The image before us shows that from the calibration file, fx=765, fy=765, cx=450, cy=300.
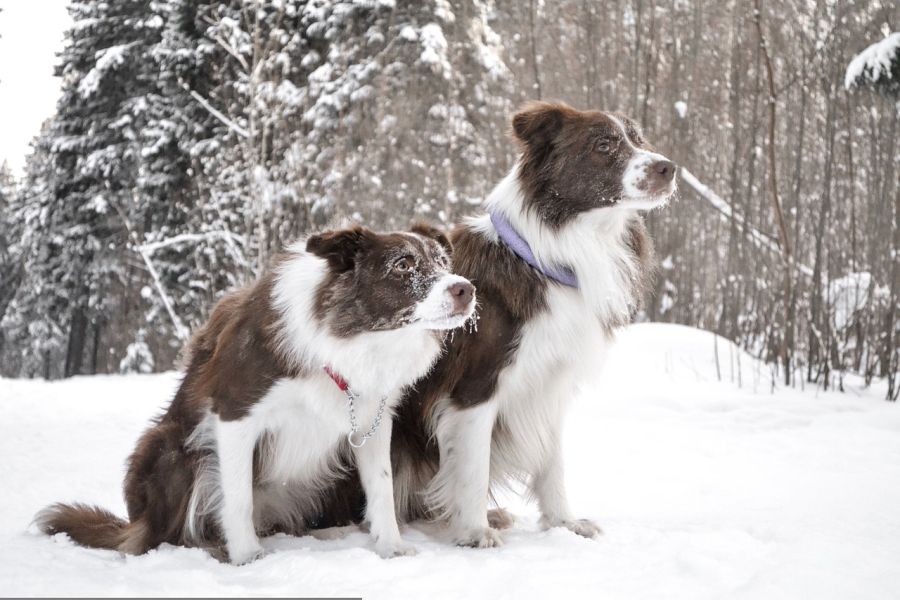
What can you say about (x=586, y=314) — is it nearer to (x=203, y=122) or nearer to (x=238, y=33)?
Result: (x=238, y=33)

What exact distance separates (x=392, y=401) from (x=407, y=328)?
425 millimetres

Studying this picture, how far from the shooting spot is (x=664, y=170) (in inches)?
150

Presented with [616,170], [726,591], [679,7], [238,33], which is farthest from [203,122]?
[726,591]

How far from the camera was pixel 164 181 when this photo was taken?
19281 mm

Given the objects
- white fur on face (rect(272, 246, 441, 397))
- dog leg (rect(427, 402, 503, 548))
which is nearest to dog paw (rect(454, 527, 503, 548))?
dog leg (rect(427, 402, 503, 548))

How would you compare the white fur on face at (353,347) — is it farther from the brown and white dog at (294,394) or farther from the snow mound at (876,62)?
the snow mound at (876,62)

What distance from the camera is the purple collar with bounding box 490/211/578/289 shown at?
3814 millimetres

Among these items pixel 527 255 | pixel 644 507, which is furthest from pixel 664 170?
pixel 644 507

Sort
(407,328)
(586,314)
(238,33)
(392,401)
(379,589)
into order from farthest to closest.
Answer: (238,33)
(586,314)
(392,401)
(407,328)
(379,589)

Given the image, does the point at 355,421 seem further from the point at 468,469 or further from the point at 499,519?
the point at 499,519

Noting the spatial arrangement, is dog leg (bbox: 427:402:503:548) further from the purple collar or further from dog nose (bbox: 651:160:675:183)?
dog nose (bbox: 651:160:675:183)

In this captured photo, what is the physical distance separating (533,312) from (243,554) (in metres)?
1.73

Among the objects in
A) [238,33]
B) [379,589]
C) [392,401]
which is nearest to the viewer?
[379,589]

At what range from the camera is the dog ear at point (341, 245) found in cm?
337
